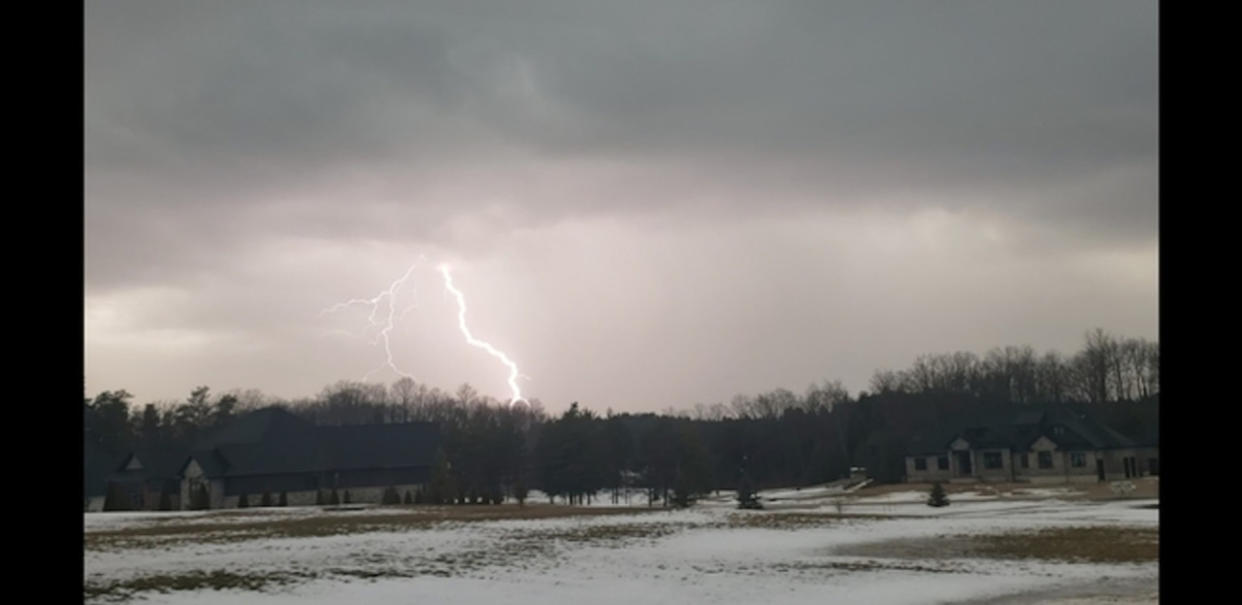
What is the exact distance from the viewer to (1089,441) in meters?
80.6

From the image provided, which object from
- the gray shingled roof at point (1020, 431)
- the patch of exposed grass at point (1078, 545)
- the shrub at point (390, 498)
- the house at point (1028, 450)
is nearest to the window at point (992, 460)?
the house at point (1028, 450)

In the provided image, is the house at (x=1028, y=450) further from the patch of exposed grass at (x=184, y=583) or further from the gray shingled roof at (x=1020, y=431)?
the patch of exposed grass at (x=184, y=583)

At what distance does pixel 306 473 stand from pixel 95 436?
1095 inches

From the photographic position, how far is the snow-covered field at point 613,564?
19703 mm

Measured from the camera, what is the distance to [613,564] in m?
25.3

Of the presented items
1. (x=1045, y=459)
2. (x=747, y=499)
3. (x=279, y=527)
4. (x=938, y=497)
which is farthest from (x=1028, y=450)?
(x=279, y=527)

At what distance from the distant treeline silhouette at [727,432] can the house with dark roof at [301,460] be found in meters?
3.80

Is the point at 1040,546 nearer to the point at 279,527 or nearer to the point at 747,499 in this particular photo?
the point at 747,499

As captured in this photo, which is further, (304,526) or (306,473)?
(306,473)

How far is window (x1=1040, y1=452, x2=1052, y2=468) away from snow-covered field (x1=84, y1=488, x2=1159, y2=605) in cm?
4190

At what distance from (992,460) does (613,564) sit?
6947cm
